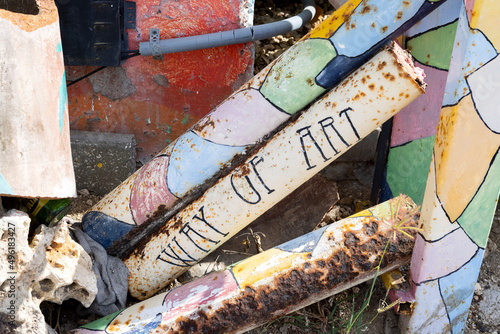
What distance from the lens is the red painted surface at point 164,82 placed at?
309 centimetres

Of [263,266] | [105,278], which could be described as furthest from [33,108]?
[263,266]

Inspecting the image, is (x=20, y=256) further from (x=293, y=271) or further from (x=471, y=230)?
(x=471, y=230)

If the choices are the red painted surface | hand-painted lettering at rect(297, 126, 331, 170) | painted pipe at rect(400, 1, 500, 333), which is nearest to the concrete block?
the red painted surface

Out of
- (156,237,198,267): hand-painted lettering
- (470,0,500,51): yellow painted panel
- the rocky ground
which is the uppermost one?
(470,0,500,51): yellow painted panel

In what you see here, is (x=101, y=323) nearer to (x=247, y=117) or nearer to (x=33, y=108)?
(x=33, y=108)

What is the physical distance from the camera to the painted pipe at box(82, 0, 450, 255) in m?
2.37

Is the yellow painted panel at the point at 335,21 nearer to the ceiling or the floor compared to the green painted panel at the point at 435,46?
nearer to the ceiling

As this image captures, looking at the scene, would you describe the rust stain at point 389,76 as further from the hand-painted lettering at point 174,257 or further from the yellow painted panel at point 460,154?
the hand-painted lettering at point 174,257

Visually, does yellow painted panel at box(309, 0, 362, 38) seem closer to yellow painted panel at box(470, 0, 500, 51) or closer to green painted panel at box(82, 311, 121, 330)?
yellow painted panel at box(470, 0, 500, 51)

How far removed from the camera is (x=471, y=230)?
2324 mm

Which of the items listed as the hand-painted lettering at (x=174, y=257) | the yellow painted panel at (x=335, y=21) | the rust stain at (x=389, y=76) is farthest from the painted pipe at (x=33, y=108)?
the rust stain at (x=389, y=76)

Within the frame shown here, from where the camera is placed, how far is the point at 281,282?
2.36 metres

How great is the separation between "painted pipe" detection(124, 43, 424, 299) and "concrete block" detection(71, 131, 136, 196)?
29.0 inches

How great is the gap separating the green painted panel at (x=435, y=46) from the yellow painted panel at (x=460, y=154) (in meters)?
0.43
